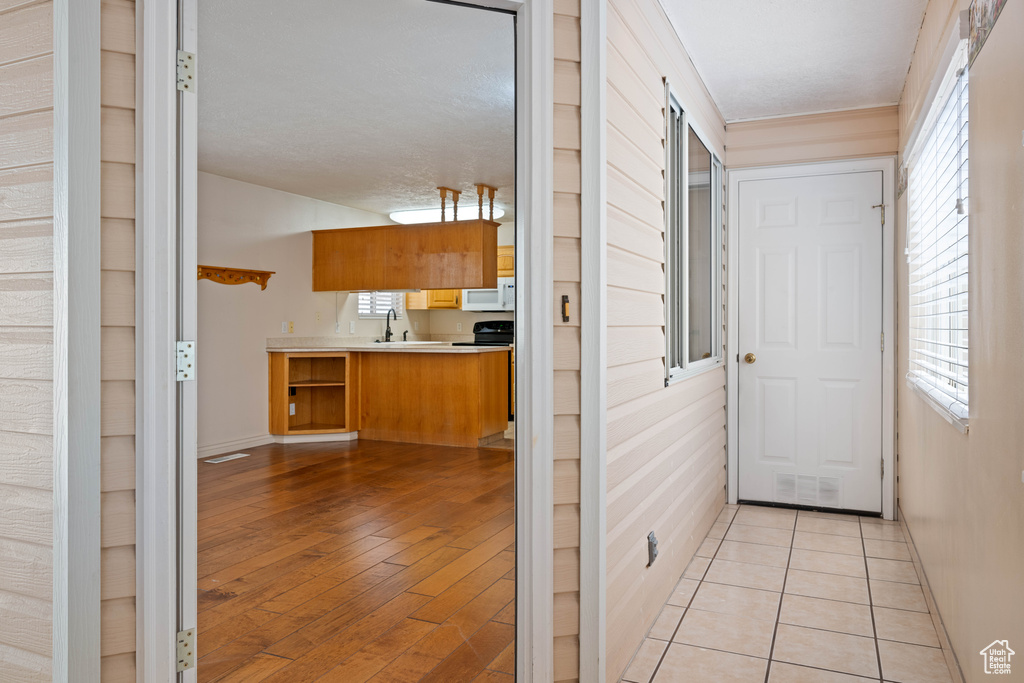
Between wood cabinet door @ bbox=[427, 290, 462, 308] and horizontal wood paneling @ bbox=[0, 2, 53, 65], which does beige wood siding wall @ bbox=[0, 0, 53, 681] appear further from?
wood cabinet door @ bbox=[427, 290, 462, 308]

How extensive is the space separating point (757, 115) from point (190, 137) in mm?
3533

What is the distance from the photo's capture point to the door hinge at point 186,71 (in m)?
1.66

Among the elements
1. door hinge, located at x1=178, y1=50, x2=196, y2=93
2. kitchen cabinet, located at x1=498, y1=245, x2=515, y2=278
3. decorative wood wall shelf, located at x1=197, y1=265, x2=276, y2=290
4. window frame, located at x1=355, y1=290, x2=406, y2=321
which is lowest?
window frame, located at x1=355, y1=290, x2=406, y2=321

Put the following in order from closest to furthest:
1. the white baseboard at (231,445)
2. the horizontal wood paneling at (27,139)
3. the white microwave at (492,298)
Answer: the horizontal wood paneling at (27,139), the white baseboard at (231,445), the white microwave at (492,298)

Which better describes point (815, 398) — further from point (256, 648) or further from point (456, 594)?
point (256, 648)

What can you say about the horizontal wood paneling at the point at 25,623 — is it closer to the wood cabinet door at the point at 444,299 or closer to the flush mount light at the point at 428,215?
the flush mount light at the point at 428,215

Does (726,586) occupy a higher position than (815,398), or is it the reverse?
(815,398)

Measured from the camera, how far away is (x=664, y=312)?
9.42ft

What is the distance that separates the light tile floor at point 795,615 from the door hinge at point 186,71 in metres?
2.15

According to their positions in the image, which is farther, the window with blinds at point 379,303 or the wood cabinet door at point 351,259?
the window with blinds at point 379,303

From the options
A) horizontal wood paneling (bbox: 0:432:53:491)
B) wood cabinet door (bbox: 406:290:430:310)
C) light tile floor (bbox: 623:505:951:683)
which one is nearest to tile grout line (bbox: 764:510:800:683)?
light tile floor (bbox: 623:505:951:683)

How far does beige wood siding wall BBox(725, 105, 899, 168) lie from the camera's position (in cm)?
412

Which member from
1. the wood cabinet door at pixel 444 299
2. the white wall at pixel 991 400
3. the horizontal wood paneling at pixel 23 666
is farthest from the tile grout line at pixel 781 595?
the wood cabinet door at pixel 444 299

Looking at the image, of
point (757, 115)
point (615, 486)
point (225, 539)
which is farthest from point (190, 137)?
point (757, 115)
